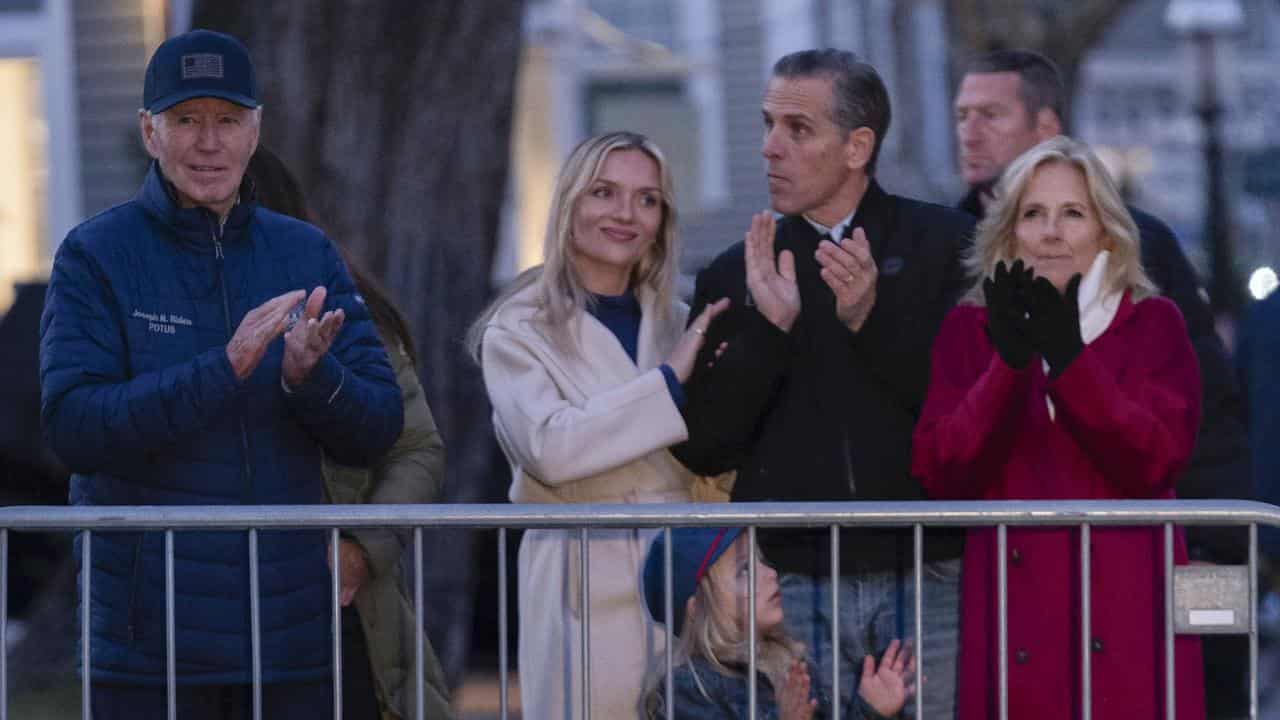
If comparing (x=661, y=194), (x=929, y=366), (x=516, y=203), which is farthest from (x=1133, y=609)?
(x=516, y=203)

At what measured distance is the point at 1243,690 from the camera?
731 cm

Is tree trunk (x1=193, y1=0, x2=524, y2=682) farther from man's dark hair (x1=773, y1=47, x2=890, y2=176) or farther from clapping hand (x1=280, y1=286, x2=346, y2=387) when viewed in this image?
clapping hand (x1=280, y1=286, x2=346, y2=387)

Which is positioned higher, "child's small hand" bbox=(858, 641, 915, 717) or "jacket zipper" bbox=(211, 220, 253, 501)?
"jacket zipper" bbox=(211, 220, 253, 501)

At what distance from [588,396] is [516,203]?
543 inches

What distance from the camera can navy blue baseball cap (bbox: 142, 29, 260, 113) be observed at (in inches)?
179

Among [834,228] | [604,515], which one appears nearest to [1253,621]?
[604,515]

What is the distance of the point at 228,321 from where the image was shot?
4.49 meters

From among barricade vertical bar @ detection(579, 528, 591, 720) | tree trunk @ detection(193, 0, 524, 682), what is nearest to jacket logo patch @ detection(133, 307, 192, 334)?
barricade vertical bar @ detection(579, 528, 591, 720)

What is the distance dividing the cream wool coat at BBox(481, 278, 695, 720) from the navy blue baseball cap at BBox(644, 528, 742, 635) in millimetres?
202

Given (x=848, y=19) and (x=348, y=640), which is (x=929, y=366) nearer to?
(x=348, y=640)

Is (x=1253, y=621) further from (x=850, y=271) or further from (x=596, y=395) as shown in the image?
(x=596, y=395)

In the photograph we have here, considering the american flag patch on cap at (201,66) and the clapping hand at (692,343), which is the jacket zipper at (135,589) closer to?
the american flag patch on cap at (201,66)

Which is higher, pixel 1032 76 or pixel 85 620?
pixel 1032 76

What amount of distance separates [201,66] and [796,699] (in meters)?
1.86
